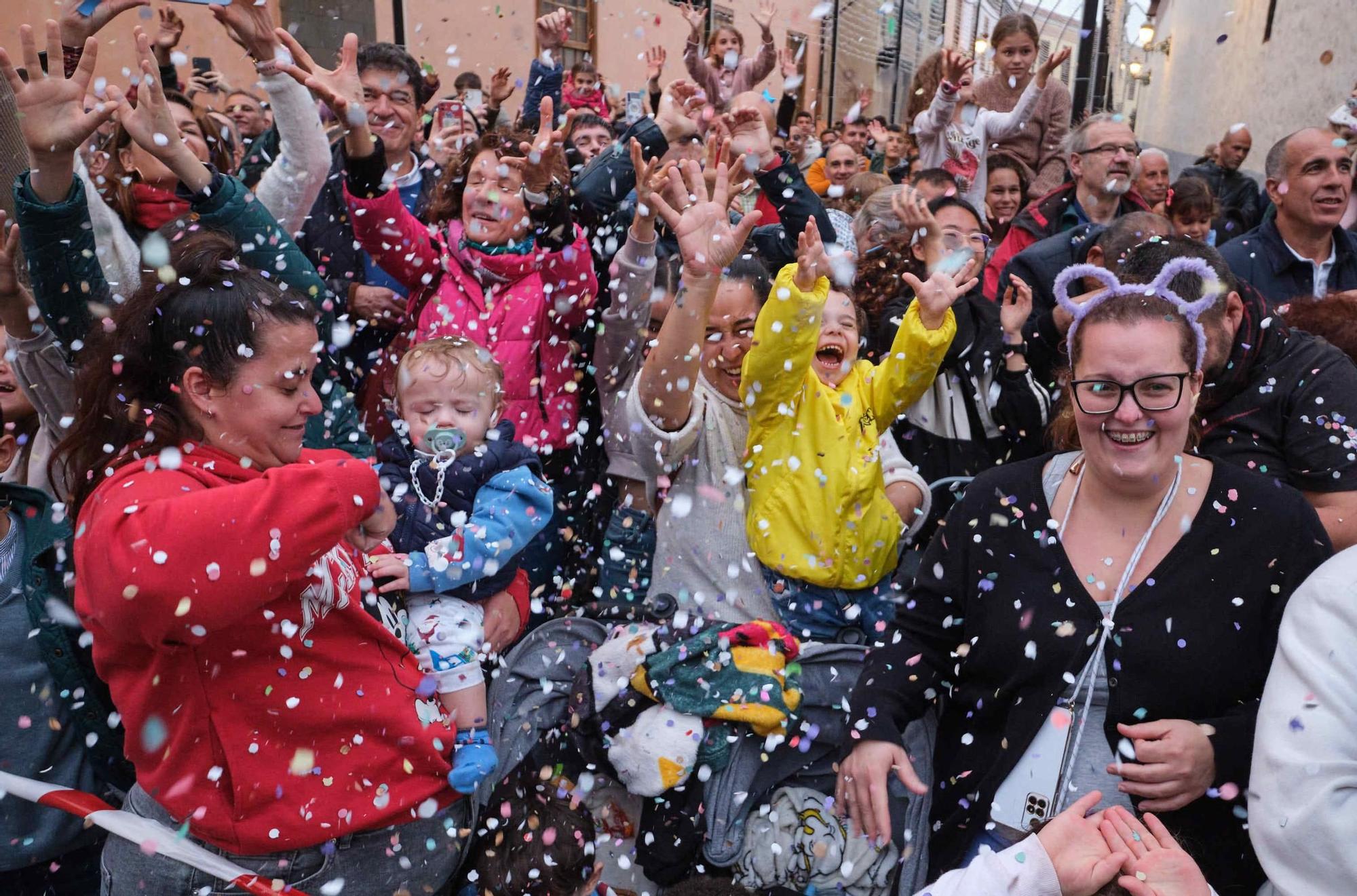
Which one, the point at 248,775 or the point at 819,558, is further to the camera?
the point at 819,558

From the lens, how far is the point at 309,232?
3848mm


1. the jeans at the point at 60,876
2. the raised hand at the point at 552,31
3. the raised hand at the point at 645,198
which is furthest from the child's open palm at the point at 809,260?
the raised hand at the point at 552,31

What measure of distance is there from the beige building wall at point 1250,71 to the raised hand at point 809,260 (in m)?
7.82

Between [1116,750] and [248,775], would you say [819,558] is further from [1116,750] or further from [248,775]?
[248,775]

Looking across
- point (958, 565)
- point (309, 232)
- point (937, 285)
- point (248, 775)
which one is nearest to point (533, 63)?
point (309, 232)

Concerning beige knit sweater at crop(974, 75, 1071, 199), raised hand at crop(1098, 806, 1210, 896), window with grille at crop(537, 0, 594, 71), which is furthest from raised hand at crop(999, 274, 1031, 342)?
window with grille at crop(537, 0, 594, 71)

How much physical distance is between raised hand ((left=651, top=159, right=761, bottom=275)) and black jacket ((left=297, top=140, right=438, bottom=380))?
1.34 meters

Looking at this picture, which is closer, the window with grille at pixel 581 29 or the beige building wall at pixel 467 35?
the beige building wall at pixel 467 35

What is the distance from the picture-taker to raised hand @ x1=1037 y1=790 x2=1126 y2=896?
5.66 feet

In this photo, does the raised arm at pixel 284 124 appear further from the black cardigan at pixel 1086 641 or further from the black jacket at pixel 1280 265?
the black jacket at pixel 1280 265

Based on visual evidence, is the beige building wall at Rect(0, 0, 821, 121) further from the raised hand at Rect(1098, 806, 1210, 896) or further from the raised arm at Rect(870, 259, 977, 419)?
the raised hand at Rect(1098, 806, 1210, 896)

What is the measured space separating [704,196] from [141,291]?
1503 millimetres

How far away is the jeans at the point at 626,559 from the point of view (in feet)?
10.2

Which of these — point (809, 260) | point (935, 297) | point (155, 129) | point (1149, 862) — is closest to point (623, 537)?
point (809, 260)
